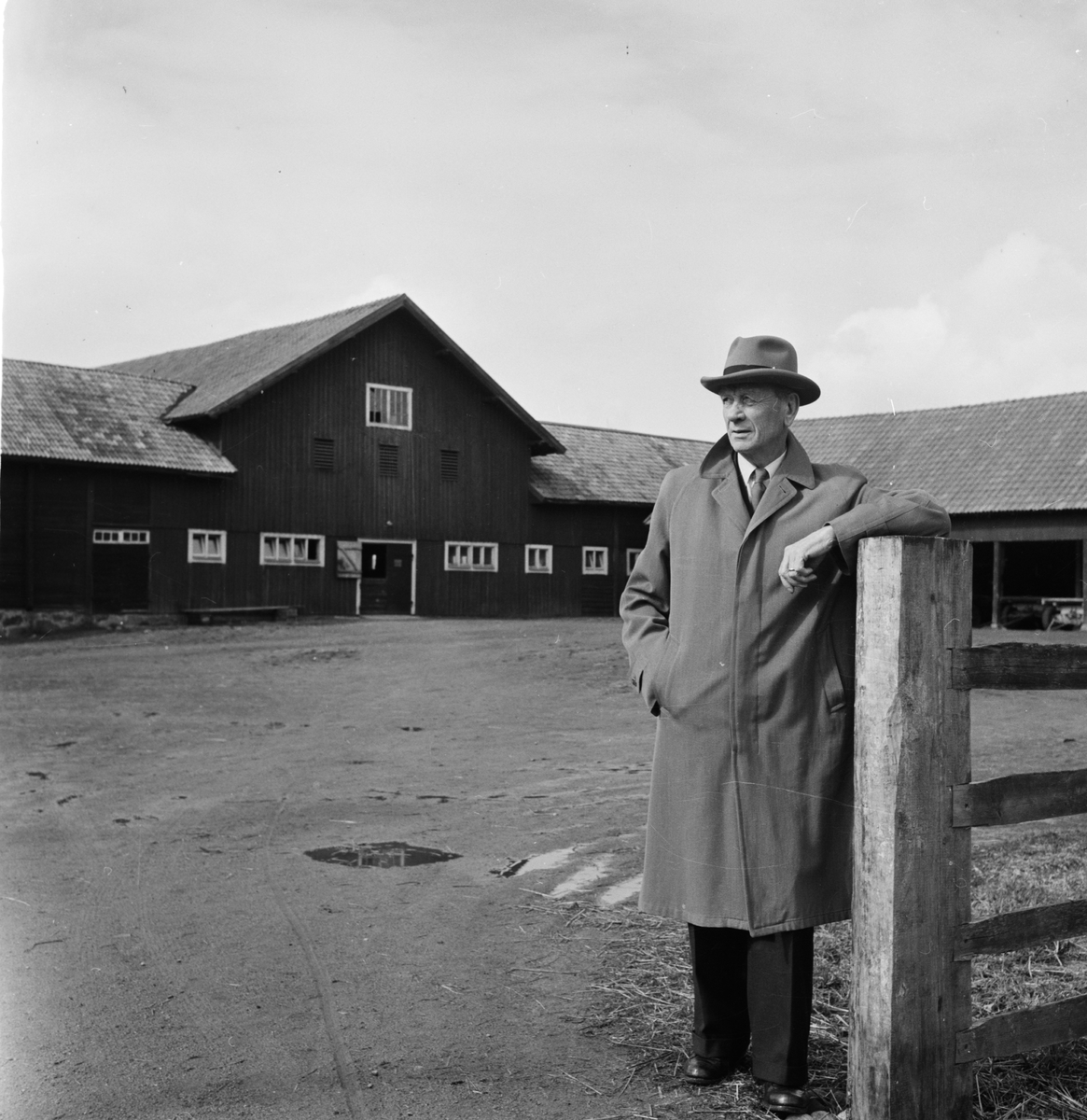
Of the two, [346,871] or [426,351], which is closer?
[346,871]

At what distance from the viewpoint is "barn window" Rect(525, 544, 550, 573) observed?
100 feet

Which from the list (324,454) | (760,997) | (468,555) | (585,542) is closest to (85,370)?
(324,454)

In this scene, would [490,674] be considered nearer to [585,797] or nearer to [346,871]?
[585,797]

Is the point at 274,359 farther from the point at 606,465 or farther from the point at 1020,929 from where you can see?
the point at 1020,929

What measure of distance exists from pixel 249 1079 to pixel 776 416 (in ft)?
7.80

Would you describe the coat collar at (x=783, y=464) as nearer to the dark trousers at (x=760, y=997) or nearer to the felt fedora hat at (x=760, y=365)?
the felt fedora hat at (x=760, y=365)

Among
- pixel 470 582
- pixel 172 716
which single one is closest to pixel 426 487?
pixel 470 582

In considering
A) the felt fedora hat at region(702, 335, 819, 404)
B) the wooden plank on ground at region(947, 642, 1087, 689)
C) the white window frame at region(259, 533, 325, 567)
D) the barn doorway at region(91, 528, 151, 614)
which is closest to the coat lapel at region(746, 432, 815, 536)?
the felt fedora hat at region(702, 335, 819, 404)

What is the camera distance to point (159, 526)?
80.7ft

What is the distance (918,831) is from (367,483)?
25288 mm

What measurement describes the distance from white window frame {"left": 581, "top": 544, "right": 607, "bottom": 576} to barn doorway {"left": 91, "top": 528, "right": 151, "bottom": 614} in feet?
37.3

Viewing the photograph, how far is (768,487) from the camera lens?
3.46m

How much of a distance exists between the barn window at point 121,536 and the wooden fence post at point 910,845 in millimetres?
22777

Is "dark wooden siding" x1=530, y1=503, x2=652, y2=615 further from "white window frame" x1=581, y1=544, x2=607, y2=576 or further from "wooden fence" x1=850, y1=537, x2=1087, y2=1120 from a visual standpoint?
"wooden fence" x1=850, y1=537, x2=1087, y2=1120
